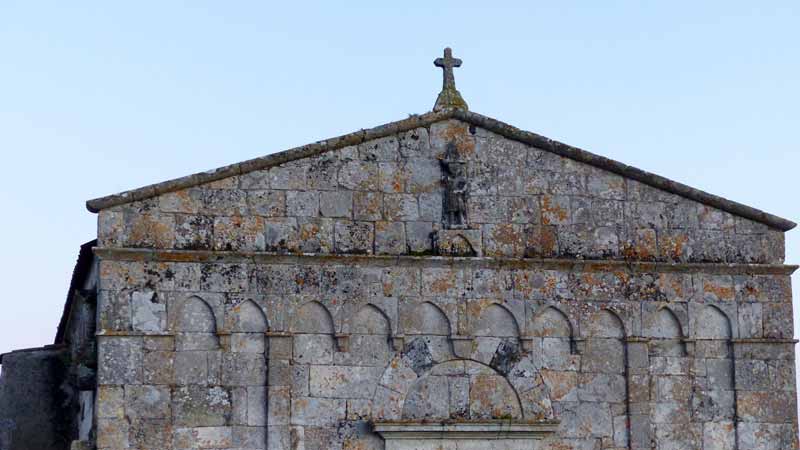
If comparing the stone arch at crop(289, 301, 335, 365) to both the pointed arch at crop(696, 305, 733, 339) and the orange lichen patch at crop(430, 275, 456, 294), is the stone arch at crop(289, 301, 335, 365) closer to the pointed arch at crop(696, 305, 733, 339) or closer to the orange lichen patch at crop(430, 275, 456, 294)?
the orange lichen patch at crop(430, 275, 456, 294)

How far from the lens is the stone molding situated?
603 inches

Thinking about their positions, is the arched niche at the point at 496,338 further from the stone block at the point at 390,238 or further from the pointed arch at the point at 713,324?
the pointed arch at the point at 713,324

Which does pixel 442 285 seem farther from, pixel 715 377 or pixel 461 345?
pixel 715 377

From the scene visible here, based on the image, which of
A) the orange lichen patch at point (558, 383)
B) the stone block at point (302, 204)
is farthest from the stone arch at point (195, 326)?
the orange lichen patch at point (558, 383)

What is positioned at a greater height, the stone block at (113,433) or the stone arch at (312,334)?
the stone arch at (312,334)

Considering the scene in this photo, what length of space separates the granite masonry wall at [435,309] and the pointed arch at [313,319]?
0.04 ft

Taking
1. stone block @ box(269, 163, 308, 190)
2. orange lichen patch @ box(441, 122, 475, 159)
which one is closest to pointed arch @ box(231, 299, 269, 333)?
stone block @ box(269, 163, 308, 190)

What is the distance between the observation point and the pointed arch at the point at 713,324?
16250mm

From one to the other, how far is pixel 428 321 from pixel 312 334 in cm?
115

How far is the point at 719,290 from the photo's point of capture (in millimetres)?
16359

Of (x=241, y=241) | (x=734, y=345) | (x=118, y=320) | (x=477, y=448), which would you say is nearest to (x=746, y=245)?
(x=734, y=345)

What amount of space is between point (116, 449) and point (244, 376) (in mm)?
1358

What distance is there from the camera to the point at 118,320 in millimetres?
14953

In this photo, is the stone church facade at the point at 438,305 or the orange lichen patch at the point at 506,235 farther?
the orange lichen patch at the point at 506,235
